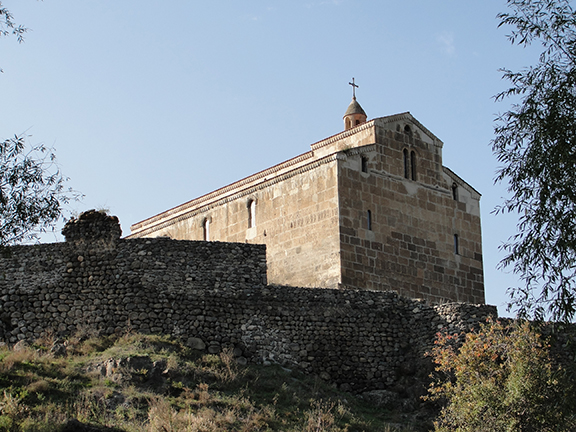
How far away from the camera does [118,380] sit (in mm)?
19797

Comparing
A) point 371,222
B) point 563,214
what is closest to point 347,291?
point 371,222

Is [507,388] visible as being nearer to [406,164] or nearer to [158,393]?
[158,393]

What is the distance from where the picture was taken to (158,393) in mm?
19641

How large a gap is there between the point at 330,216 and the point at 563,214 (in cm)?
1373

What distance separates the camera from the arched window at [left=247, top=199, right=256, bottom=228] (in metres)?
31.3

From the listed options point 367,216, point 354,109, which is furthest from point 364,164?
point 354,109

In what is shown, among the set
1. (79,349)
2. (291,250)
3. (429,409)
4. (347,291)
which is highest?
(291,250)

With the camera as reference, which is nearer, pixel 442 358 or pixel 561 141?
pixel 561 141

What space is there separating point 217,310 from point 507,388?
805 centimetres

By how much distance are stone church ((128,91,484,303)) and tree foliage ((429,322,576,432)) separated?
7.85m

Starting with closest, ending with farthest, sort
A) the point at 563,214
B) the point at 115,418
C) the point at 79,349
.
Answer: the point at 563,214 → the point at 115,418 → the point at 79,349

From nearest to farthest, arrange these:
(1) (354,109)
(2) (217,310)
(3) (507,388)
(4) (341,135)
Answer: (3) (507,388), (2) (217,310), (4) (341,135), (1) (354,109)

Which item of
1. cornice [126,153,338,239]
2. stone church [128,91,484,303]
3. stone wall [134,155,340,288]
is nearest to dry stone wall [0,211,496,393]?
stone church [128,91,484,303]

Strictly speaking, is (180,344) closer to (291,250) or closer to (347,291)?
(347,291)
